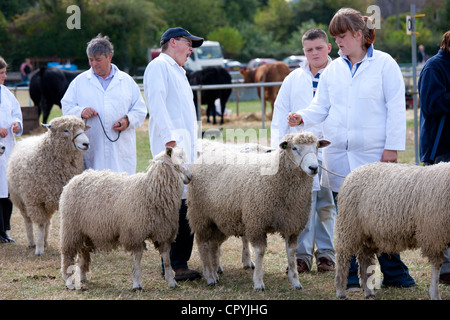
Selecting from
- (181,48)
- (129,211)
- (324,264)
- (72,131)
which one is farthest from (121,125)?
(324,264)

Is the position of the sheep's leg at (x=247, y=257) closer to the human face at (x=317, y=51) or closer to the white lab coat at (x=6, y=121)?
the human face at (x=317, y=51)

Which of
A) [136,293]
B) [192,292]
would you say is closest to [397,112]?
[192,292]

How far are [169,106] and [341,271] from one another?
2.20m

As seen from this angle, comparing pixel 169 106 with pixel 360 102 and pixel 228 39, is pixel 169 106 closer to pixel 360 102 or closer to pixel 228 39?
pixel 360 102

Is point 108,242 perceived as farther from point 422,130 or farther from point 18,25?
point 18,25

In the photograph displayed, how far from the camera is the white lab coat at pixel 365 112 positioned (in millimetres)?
4707

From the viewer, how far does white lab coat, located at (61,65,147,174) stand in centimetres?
620

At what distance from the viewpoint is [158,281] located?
552 cm

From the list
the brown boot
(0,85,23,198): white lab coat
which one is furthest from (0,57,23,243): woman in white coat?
the brown boot

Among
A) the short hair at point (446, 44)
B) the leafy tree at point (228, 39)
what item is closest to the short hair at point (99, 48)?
the short hair at point (446, 44)

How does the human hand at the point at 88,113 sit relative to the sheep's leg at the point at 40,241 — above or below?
above

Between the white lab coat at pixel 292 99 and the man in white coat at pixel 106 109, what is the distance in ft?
4.87

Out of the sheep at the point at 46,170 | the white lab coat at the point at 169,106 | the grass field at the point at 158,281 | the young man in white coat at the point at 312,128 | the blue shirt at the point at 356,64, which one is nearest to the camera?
the blue shirt at the point at 356,64

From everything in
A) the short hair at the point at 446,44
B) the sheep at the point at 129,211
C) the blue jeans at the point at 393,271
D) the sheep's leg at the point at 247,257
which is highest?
the short hair at the point at 446,44
